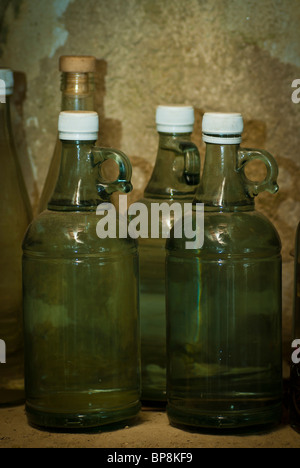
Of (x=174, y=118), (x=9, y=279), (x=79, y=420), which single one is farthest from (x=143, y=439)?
(x=174, y=118)

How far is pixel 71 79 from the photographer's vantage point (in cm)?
114

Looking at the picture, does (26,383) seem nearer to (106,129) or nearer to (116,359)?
(116,359)

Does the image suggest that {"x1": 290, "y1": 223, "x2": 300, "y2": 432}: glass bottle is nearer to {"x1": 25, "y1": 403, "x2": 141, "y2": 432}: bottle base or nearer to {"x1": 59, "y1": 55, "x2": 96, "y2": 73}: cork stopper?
{"x1": 25, "y1": 403, "x2": 141, "y2": 432}: bottle base

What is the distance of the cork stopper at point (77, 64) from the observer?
112 cm

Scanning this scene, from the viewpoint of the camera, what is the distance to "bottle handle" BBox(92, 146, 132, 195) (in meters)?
1.01

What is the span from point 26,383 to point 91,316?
13cm

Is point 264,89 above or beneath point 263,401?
above

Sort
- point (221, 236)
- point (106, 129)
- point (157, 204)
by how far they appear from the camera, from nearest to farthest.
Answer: point (221, 236) < point (157, 204) < point (106, 129)

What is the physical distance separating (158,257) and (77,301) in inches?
6.4

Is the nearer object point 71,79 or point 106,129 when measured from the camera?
point 71,79

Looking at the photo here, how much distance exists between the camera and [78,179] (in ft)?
3.32

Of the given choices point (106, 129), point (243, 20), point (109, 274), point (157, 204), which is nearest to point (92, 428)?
point (109, 274)

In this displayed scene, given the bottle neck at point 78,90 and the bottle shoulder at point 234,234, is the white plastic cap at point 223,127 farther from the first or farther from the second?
the bottle neck at point 78,90

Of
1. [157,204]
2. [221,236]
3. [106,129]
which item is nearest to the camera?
[221,236]
